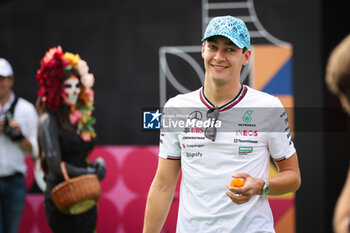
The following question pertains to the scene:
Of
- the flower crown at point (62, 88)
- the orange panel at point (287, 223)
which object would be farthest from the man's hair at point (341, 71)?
the orange panel at point (287, 223)

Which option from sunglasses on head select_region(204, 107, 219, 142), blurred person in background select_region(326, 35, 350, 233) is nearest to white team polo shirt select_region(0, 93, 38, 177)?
sunglasses on head select_region(204, 107, 219, 142)

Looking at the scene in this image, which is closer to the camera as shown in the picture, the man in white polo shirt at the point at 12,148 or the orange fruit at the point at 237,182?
the orange fruit at the point at 237,182

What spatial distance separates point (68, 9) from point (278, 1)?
2037 mm

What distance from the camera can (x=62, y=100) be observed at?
163 inches

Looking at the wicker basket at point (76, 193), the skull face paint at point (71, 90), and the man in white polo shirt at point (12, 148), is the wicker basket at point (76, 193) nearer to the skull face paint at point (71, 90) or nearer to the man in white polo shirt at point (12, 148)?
the skull face paint at point (71, 90)

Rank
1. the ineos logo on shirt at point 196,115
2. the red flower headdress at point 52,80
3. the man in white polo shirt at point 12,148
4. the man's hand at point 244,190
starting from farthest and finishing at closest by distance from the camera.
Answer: the man in white polo shirt at point 12,148 < the red flower headdress at point 52,80 < the ineos logo on shirt at point 196,115 < the man's hand at point 244,190

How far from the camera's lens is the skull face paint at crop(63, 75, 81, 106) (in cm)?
418

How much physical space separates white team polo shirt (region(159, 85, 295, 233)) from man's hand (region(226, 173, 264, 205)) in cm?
18

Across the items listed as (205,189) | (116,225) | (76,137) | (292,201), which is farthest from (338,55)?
(116,225)

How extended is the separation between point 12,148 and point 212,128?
281 centimetres

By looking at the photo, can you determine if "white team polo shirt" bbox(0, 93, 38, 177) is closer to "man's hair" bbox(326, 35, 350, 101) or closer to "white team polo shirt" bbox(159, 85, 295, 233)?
"white team polo shirt" bbox(159, 85, 295, 233)

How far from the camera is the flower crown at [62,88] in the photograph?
4152mm

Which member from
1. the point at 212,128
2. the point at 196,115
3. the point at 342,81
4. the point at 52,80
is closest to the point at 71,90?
the point at 52,80

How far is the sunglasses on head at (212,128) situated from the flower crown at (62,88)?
5.95 ft
